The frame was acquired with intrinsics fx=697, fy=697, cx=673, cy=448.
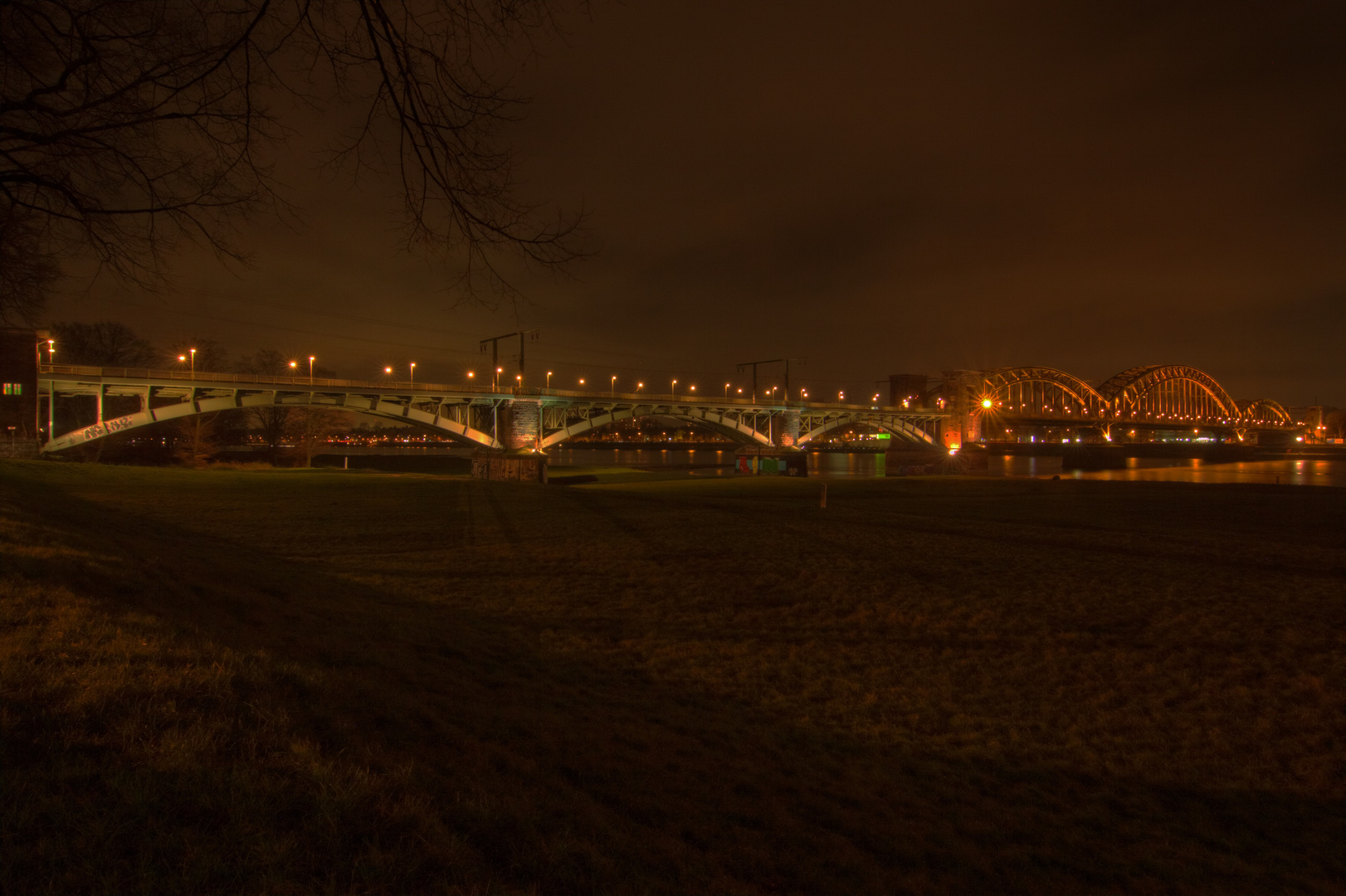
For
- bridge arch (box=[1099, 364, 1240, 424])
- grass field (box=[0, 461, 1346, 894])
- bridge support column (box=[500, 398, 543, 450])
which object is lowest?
grass field (box=[0, 461, 1346, 894])

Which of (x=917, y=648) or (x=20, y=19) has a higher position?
(x=20, y=19)

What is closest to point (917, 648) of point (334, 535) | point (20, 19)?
point (20, 19)

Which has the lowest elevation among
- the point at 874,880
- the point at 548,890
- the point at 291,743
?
the point at 874,880

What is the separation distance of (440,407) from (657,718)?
51355 millimetres

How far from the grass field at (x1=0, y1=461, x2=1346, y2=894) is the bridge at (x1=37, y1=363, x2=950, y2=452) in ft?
115

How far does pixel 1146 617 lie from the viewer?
9.80m

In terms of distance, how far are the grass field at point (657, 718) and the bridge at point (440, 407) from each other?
35.1m

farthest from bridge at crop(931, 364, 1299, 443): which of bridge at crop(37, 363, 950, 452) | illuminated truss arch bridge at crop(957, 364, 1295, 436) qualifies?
bridge at crop(37, 363, 950, 452)

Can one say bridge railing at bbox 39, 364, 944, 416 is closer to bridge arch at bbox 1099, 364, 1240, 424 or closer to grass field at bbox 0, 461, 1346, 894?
grass field at bbox 0, 461, 1346, 894

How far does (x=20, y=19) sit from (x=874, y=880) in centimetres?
825

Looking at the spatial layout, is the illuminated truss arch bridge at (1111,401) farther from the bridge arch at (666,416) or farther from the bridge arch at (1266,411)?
the bridge arch at (666,416)

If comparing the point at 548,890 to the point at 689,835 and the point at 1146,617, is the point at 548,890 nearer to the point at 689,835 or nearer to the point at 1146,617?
the point at 689,835

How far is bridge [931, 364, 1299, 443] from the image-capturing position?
107m

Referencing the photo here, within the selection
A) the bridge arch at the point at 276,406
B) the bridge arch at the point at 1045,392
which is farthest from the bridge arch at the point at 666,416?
the bridge arch at the point at 1045,392
